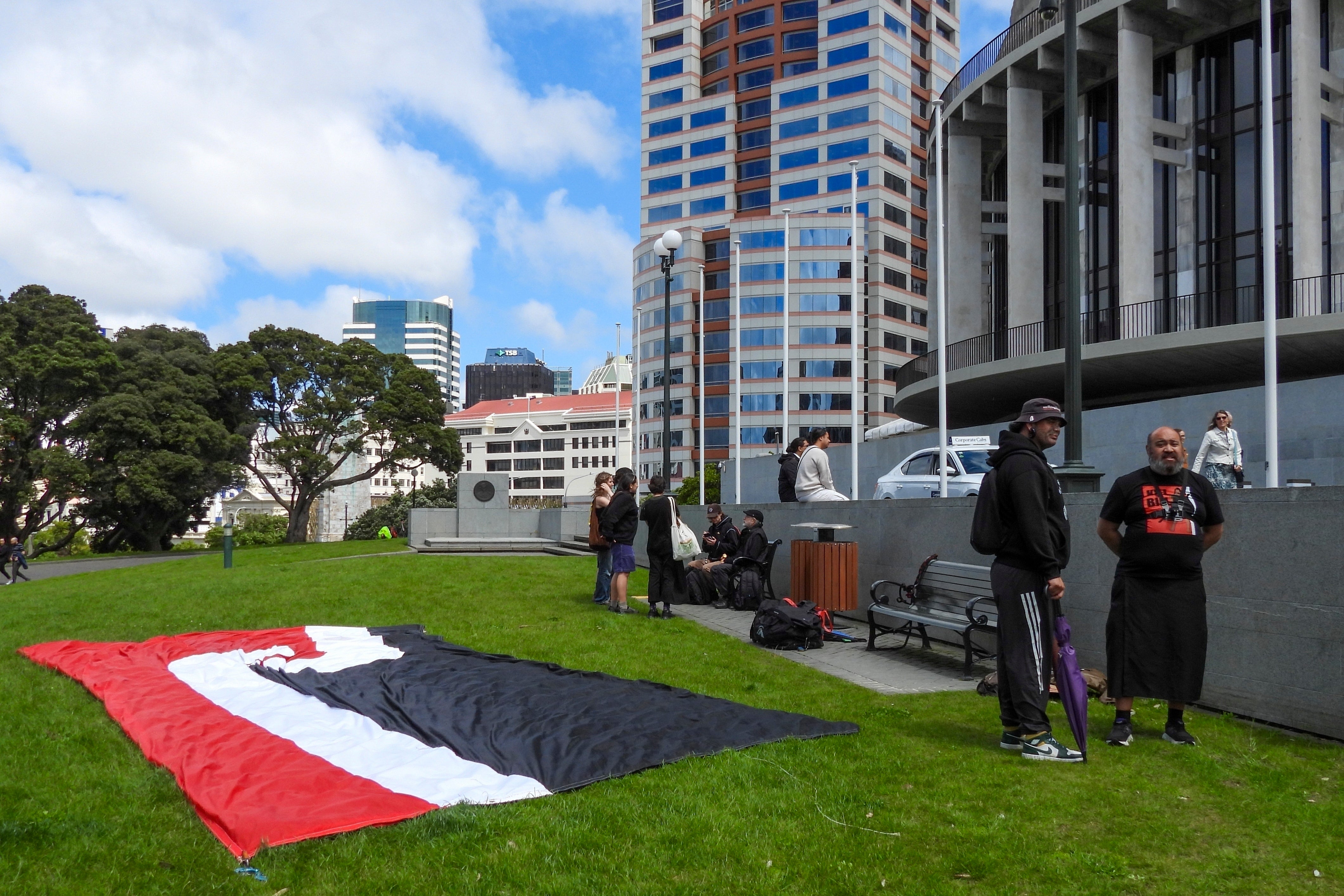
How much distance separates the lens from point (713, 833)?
4.56 m

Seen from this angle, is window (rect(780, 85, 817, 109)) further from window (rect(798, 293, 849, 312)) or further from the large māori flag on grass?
the large māori flag on grass

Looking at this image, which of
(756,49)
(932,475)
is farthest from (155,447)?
(756,49)

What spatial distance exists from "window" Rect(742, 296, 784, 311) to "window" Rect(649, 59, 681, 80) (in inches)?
Result: 833

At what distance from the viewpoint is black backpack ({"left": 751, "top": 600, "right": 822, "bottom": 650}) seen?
10492 millimetres

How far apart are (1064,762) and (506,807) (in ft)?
10.2

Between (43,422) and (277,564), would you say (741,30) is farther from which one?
(277,564)

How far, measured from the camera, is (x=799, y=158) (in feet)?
240

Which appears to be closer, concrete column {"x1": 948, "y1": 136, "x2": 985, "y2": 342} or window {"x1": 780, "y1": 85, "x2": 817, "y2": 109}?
concrete column {"x1": 948, "y1": 136, "x2": 985, "y2": 342}

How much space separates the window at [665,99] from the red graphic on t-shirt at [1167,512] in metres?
77.7

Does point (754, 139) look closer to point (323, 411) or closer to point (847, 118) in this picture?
point (847, 118)

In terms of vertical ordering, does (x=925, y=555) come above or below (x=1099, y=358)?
below

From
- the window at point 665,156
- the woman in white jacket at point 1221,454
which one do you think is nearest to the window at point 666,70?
the window at point 665,156

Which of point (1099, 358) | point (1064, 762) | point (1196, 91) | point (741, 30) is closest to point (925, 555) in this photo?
point (1064, 762)

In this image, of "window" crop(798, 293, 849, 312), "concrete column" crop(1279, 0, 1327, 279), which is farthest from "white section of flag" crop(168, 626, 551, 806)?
"window" crop(798, 293, 849, 312)
